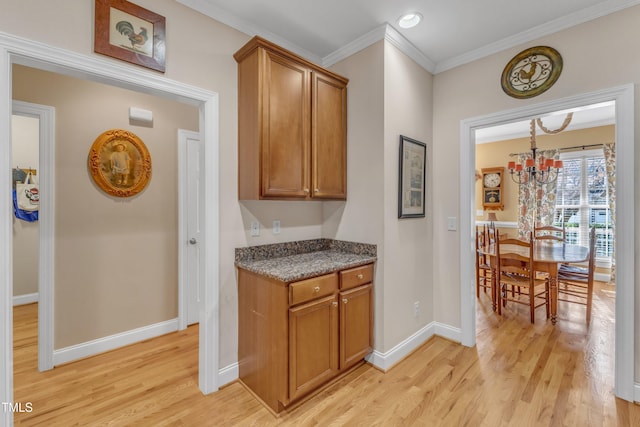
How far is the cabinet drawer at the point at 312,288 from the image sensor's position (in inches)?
73.5

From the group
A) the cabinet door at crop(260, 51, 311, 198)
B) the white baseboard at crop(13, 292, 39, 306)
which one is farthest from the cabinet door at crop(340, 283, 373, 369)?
the white baseboard at crop(13, 292, 39, 306)

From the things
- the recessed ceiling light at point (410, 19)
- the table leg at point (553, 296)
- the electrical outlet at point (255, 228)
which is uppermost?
the recessed ceiling light at point (410, 19)

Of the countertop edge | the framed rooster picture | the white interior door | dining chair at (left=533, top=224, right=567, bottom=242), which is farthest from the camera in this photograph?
dining chair at (left=533, top=224, right=567, bottom=242)

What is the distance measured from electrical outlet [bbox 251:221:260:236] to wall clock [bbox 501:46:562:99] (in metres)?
2.45

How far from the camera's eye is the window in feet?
16.3

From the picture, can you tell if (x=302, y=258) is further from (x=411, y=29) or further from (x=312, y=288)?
(x=411, y=29)

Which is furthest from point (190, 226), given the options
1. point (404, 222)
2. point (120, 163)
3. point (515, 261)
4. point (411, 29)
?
point (515, 261)

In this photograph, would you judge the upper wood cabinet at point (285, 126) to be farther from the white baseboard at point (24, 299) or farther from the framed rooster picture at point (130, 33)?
the white baseboard at point (24, 299)

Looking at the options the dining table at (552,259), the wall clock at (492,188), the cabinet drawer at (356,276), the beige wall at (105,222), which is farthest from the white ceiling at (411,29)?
the wall clock at (492,188)

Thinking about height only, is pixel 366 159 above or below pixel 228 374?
above

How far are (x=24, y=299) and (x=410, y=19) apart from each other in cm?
575

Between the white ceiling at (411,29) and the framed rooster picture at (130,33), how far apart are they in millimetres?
329

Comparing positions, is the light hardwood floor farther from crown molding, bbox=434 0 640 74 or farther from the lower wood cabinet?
crown molding, bbox=434 0 640 74

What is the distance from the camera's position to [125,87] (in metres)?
1.83
